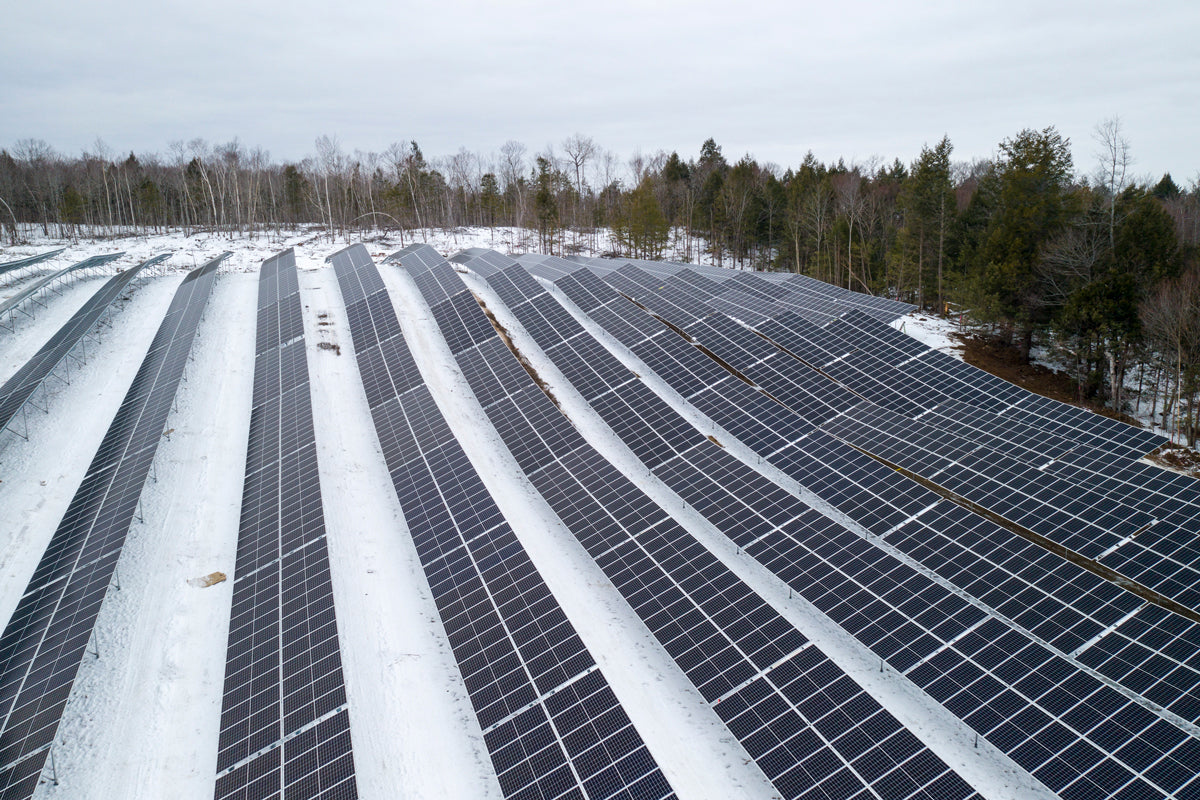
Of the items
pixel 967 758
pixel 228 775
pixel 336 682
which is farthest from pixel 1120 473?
pixel 228 775

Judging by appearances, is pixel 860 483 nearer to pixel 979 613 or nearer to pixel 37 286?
pixel 979 613

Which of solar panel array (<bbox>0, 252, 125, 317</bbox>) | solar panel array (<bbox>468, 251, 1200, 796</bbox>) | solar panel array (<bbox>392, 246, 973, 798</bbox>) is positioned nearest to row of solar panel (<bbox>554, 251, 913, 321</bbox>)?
solar panel array (<bbox>468, 251, 1200, 796</bbox>)

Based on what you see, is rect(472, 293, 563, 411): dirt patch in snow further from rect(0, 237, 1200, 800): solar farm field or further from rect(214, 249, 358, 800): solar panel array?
rect(214, 249, 358, 800): solar panel array

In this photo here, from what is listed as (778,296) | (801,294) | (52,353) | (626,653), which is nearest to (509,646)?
(626,653)

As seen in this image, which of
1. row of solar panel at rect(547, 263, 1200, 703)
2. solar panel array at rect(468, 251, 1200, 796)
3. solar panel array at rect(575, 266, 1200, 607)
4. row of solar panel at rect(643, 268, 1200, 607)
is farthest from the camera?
row of solar panel at rect(547, 263, 1200, 703)

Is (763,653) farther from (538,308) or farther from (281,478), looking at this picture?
(538,308)

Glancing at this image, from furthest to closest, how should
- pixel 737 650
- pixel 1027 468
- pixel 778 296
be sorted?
1. pixel 778 296
2. pixel 1027 468
3. pixel 737 650
